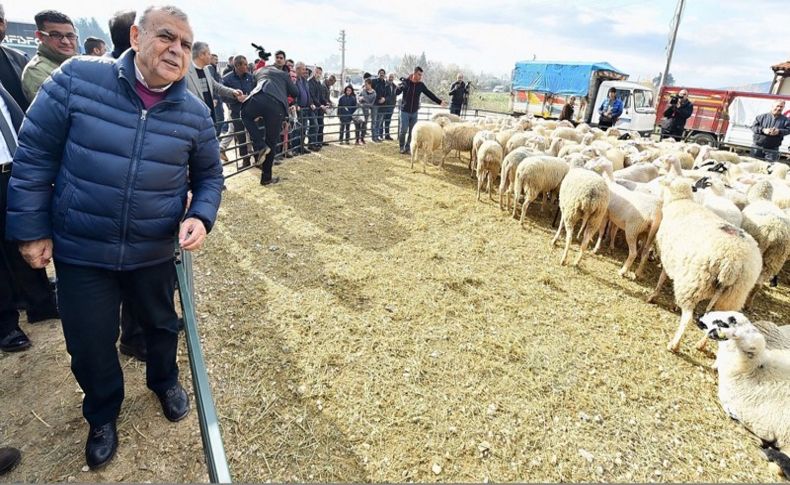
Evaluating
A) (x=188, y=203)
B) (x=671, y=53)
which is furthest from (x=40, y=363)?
(x=671, y=53)

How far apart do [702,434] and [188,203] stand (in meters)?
3.99

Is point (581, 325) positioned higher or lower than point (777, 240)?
lower

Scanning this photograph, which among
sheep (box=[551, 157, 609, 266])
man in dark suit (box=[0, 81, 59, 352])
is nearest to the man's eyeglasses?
man in dark suit (box=[0, 81, 59, 352])

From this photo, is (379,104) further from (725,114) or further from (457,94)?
(725,114)

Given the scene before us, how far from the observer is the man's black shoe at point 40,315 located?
11.1 feet

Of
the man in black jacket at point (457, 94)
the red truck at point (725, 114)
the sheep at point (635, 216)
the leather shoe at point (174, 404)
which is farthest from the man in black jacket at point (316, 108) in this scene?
the red truck at point (725, 114)

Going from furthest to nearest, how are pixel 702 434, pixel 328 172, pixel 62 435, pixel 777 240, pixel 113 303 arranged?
pixel 328 172, pixel 777 240, pixel 702 434, pixel 62 435, pixel 113 303

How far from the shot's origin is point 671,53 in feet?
75.6

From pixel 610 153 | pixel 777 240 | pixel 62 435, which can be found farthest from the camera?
pixel 610 153

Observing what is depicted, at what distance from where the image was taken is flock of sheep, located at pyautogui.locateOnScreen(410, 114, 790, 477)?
2.98m

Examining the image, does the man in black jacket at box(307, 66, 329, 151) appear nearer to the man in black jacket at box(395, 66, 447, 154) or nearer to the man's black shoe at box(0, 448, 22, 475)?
the man in black jacket at box(395, 66, 447, 154)

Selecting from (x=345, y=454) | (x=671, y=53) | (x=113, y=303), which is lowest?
(x=345, y=454)

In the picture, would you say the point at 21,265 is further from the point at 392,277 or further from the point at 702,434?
the point at 702,434

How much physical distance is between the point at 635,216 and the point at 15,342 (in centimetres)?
666
